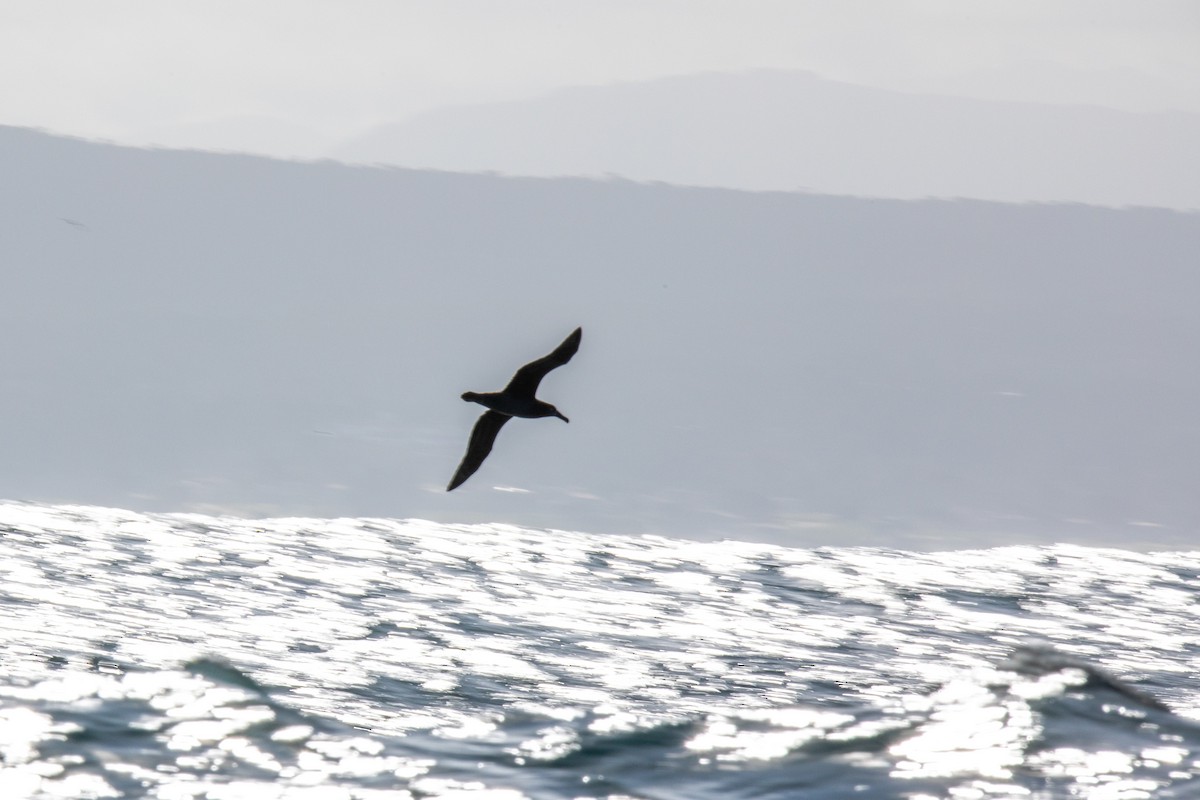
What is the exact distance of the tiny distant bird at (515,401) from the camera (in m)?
23.0

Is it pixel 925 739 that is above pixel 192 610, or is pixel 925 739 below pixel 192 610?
above

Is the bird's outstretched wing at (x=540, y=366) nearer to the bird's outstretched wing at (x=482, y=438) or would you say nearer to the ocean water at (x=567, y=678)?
the bird's outstretched wing at (x=482, y=438)

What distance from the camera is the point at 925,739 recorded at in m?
68.2

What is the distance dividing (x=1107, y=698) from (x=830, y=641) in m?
50.3

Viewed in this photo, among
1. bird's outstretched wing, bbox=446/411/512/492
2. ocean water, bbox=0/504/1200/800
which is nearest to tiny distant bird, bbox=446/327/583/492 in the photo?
bird's outstretched wing, bbox=446/411/512/492

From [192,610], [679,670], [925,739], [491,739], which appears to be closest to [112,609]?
[192,610]

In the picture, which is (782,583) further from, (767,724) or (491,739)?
Result: (491,739)

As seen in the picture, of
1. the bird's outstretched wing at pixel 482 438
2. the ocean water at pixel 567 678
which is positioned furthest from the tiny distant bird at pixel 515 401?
the ocean water at pixel 567 678

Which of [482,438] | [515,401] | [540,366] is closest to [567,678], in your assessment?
[482,438]

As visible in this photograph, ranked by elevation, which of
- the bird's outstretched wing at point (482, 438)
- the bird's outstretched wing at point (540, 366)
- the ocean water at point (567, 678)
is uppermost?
the bird's outstretched wing at point (540, 366)

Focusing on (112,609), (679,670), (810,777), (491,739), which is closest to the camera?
(810,777)

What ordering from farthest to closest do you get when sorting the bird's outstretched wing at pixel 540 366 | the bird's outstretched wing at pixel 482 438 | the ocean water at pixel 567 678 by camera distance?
the ocean water at pixel 567 678 → the bird's outstretched wing at pixel 482 438 → the bird's outstretched wing at pixel 540 366

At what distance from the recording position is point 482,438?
2491 cm

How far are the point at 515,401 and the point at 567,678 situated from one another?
85.9m
